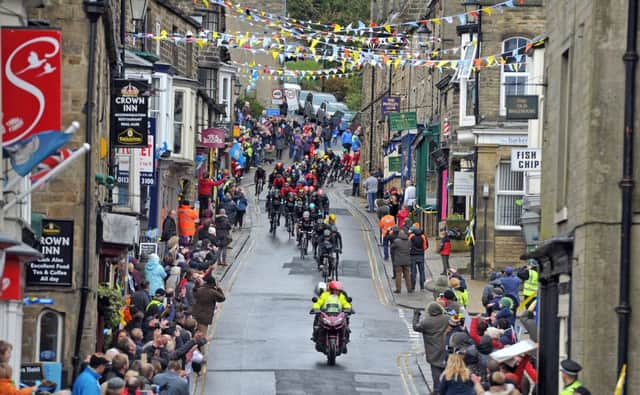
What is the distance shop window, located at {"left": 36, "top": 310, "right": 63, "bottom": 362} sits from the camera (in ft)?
79.8

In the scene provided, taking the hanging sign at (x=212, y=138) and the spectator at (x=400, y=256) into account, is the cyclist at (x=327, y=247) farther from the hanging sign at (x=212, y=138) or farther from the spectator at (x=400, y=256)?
the hanging sign at (x=212, y=138)

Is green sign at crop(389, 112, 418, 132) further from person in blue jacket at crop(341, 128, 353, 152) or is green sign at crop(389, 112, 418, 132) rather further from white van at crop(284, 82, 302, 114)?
white van at crop(284, 82, 302, 114)

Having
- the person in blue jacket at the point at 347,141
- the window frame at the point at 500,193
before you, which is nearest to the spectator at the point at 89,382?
the window frame at the point at 500,193

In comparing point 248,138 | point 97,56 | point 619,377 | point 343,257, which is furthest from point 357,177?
point 619,377

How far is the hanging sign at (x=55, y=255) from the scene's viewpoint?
2413 centimetres

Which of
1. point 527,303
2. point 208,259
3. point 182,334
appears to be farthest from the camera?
point 208,259

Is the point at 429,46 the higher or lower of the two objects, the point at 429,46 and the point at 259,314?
the higher

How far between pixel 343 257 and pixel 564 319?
25778 millimetres

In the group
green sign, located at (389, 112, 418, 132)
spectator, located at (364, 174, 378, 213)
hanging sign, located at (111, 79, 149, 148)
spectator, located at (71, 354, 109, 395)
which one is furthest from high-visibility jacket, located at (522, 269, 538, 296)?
spectator, located at (364, 174, 378, 213)

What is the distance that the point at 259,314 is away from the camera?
3466 cm

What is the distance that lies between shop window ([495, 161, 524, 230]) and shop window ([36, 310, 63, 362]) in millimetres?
21666

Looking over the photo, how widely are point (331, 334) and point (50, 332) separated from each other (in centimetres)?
573

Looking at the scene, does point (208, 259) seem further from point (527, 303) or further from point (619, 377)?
point (619, 377)

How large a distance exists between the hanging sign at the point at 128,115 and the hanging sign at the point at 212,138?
25043 millimetres
